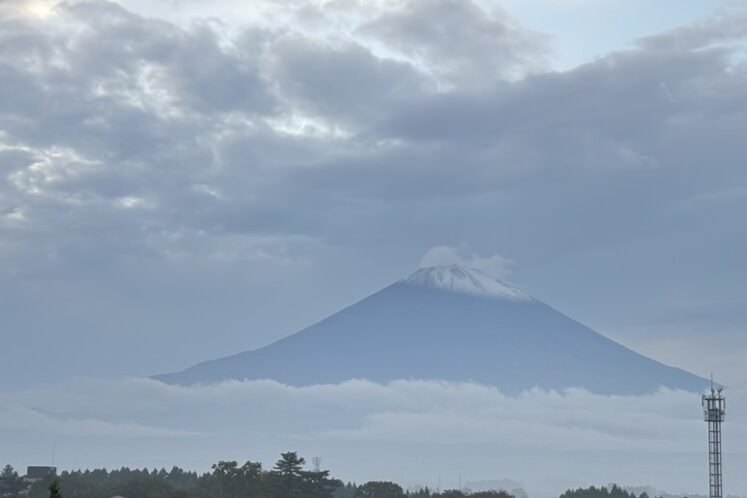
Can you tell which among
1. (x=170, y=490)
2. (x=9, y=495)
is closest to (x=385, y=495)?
(x=170, y=490)

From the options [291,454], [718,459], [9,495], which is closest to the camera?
[718,459]

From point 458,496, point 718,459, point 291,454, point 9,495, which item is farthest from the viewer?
point 458,496

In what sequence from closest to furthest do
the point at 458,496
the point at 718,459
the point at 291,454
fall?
the point at 718,459 < the point at 291,454 < the point at 458,496

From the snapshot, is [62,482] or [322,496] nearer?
[322,496]

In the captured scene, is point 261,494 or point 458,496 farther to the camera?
point 458,496

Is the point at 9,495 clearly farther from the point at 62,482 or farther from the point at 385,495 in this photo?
the point at 385,495

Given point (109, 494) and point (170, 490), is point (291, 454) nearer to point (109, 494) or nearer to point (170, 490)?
point (170, 490)

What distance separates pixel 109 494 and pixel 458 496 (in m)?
50.5

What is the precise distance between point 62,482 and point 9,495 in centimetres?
818

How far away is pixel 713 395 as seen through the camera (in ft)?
497

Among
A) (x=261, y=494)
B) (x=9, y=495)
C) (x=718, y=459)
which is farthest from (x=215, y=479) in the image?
(x=718, y=459)

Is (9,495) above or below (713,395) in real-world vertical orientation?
below

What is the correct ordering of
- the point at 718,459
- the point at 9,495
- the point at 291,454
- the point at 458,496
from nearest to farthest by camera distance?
1. the point at 718,459
2. the point at 291,454
3. the point at 9,495
4. the point at 458,496

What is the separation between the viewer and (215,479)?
184000 mm
